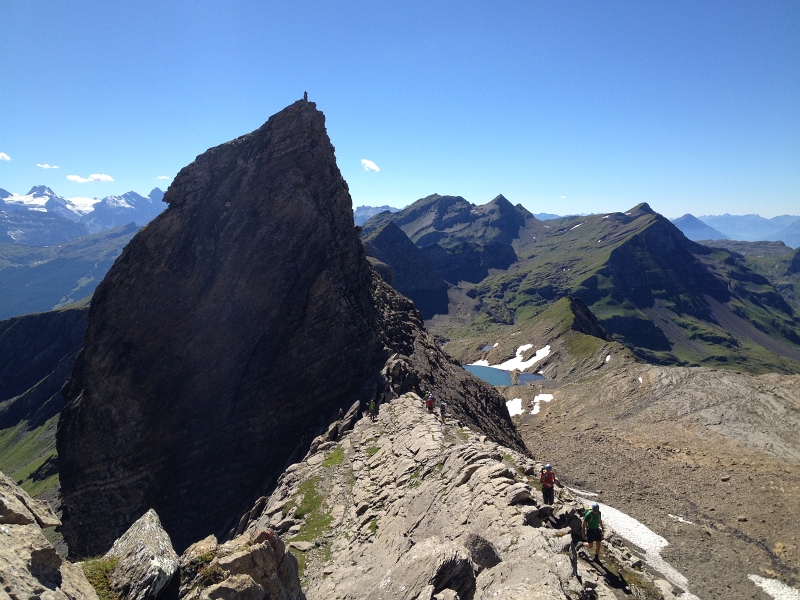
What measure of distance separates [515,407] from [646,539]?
243ft

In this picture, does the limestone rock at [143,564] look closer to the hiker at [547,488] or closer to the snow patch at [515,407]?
the hiker at [547,488]

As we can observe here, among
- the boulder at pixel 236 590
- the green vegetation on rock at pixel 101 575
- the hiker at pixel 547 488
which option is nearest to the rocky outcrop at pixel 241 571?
the boulder at pixel 236 590

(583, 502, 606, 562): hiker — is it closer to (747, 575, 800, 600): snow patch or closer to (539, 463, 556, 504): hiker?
(539, 463, 556, 504): hiker

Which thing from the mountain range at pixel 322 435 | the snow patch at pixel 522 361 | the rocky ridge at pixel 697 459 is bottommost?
the snow patch at pixel 522 361

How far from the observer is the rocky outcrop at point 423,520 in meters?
17.9

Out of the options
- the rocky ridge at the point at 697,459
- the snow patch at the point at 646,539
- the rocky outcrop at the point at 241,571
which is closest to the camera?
the rocky outcrop at the point at 241,571

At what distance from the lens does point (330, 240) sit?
60.1m

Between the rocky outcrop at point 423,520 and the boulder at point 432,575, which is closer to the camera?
the boulder at point 432,575

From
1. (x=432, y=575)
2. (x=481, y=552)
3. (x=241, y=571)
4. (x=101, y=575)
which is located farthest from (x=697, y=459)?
(x=101, y=575)

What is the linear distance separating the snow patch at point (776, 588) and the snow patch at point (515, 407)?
241 ft

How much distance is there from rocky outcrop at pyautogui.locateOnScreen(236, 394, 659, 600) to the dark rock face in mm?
10801

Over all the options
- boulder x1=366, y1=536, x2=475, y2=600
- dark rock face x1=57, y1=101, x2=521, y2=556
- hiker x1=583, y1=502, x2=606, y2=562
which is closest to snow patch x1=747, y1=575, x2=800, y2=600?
hiker x1=583, y1=502, x2=606, y2=562

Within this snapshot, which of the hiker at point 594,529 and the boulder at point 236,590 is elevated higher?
the boulder at point 236,590

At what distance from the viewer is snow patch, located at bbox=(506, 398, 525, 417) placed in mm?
114850
